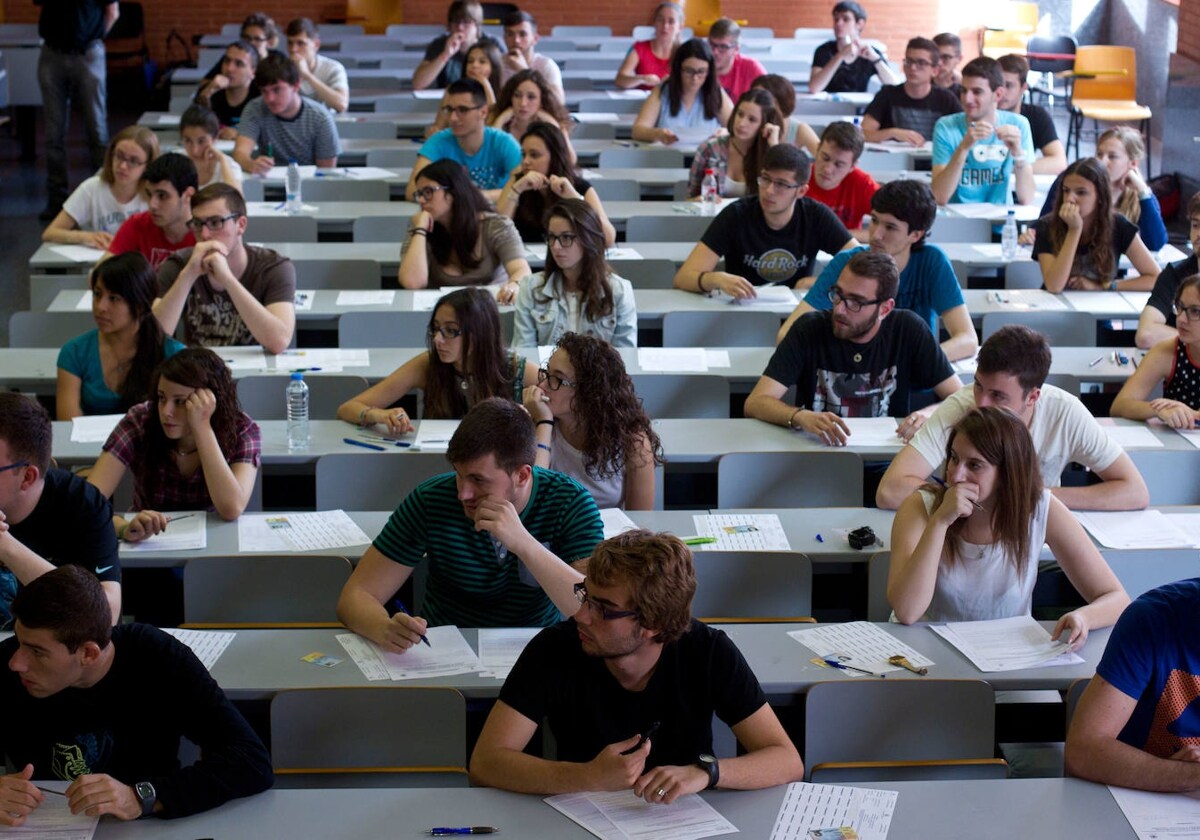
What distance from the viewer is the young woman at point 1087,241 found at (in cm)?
624

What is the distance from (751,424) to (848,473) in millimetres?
504

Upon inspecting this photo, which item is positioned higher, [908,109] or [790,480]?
[908,109]

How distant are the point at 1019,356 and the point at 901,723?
130 cm

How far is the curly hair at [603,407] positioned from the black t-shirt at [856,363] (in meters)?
0.88

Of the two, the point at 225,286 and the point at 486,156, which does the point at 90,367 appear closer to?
the point at 225,286

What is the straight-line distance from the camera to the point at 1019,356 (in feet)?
13.2

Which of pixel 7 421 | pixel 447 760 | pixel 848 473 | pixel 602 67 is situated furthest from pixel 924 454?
pixel 602 67

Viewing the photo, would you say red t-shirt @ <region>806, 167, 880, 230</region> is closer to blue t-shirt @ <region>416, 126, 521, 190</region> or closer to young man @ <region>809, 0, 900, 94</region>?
blue t-shirt @ <region>416, 126, 521, 190</region>

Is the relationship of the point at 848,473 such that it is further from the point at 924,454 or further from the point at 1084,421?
the point at 1084,421

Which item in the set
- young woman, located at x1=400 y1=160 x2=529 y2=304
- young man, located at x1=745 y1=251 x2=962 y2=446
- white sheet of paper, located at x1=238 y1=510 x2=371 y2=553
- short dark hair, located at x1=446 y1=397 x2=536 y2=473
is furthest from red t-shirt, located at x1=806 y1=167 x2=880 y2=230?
short dark hair, located at x1=446 y1=397 x2=536 y2=473

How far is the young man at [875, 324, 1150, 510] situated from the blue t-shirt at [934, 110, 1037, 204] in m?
3.90

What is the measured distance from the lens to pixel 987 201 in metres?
7.98

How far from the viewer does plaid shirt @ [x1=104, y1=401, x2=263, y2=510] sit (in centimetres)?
412

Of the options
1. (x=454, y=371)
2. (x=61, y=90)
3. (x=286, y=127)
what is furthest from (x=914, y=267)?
(x=61, y=90)
